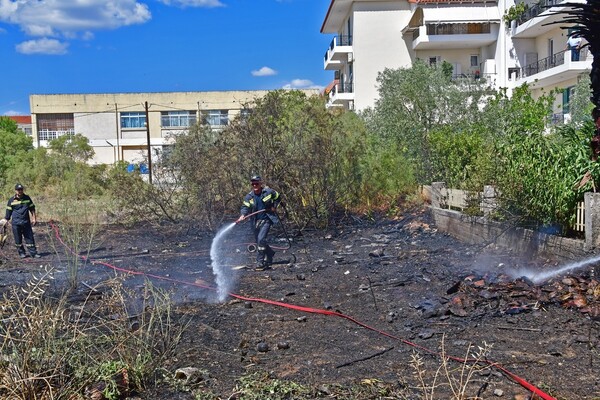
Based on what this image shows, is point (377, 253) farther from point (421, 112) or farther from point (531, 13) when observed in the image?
point (531, 13)

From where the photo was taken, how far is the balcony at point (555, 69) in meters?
28.9

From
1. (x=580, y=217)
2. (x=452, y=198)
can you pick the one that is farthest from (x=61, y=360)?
(x=452, y=198)

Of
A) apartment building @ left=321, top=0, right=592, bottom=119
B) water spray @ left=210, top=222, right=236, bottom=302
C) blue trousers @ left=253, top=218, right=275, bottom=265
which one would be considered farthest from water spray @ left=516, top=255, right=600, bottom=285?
apartment building @ left=321, top=0, right=592, bottom=119

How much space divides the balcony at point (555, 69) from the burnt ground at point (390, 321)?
1966 centimetres

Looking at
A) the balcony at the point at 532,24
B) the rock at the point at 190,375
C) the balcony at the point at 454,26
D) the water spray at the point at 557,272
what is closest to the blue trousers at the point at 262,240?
the water spray at the point at 557,272

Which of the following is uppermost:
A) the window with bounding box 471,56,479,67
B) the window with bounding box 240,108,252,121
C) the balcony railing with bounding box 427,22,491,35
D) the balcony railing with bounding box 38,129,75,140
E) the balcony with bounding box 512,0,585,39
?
the balcony railing with bounding box 427,22,491,35

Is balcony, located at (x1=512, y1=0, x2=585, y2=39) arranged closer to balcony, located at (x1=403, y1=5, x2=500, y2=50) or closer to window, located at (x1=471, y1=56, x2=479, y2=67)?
balcony, located at (x1=403, y1=5, x2=500, y2=50)

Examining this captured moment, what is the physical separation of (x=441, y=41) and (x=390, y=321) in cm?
3339

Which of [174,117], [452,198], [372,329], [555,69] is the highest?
[174,117]

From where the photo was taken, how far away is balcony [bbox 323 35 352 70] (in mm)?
40844

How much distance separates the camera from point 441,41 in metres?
38.2

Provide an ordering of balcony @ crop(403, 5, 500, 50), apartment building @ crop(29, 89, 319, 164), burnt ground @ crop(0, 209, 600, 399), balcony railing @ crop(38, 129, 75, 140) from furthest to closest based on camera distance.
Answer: balcony railing @ crop(38, 129, 75, 140)
apartment building @ crop(29, 89, 319, 164)
balcony @ crop(403, 5, 500, 50)
burnt ground @ crop(0, 209, 600, 399)

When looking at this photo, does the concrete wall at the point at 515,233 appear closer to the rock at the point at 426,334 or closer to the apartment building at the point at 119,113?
the rock at the point at 426,334

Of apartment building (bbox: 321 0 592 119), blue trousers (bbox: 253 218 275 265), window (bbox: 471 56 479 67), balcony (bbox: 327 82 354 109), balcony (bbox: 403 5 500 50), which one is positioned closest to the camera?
blue trousers (bbox: 253 218 275 265)
